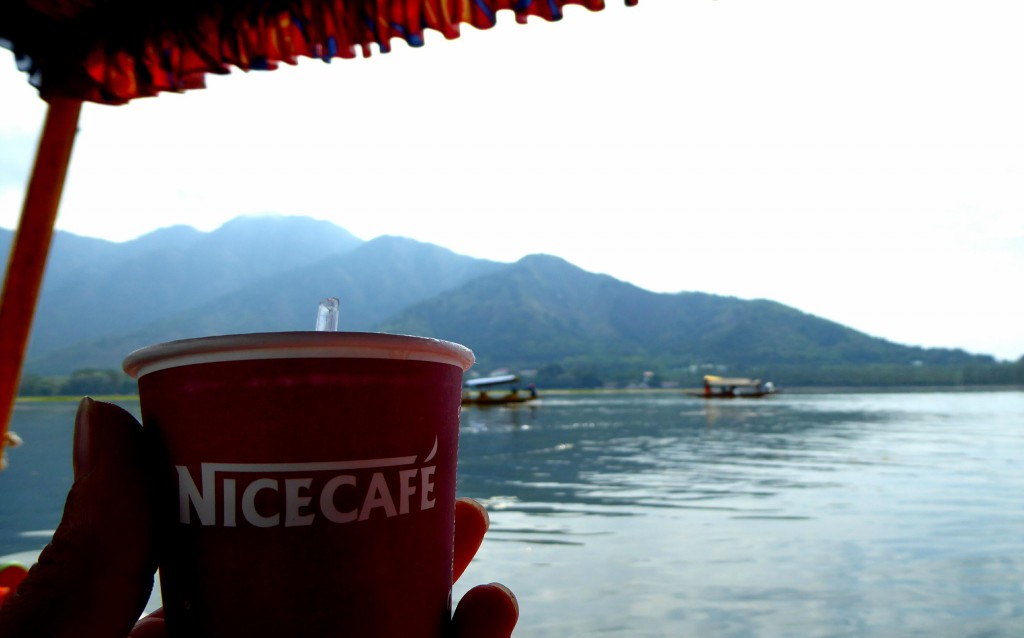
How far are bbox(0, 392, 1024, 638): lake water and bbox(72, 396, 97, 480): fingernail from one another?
399 cm

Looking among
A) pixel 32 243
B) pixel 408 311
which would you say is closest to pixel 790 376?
pixel 408 311

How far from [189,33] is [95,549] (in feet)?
9.30

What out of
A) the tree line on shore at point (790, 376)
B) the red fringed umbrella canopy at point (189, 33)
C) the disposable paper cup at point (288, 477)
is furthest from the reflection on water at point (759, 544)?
the tree line on shore at point (790, 376)

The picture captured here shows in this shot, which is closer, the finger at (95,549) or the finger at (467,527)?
the finger at (95,549)

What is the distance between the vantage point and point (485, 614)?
3.53ft

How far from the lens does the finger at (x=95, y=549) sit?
2.77 feet

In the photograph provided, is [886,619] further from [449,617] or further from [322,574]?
[322,574]

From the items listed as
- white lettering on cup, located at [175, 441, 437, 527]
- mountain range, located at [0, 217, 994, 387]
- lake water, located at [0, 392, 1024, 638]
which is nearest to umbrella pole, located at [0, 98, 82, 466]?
lake water, located at [0, 392, 1024, 638]

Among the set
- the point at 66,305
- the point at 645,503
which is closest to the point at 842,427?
the point at 645,503

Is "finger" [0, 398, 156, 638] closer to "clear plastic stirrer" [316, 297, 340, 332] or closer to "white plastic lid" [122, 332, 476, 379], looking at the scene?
"white plastic lid" [122, 332, 476, 379]

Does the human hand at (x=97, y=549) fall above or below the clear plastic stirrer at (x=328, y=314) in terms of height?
below

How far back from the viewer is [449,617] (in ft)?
3.44

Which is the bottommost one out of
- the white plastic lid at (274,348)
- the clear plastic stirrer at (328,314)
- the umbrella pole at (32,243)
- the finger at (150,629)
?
the finger at (150,629)

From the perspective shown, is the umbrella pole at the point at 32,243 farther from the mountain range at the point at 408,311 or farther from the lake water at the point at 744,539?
the mountain range at the point at 408,311
